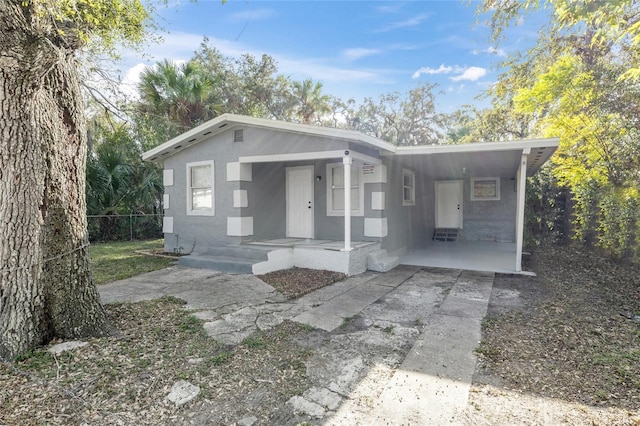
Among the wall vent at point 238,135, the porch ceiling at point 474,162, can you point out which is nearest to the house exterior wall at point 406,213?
the porch ceiling at point 474,162

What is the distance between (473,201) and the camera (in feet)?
40.3

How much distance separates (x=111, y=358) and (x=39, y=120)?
2250 millimetres

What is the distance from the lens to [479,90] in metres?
15.5

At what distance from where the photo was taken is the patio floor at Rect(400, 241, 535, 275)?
25.0ft

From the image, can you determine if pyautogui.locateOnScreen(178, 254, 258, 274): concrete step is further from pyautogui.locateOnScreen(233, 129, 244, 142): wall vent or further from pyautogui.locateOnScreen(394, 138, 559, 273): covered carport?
pyautogui.locateOnScreen(394, 138, 559, 273): covered carport

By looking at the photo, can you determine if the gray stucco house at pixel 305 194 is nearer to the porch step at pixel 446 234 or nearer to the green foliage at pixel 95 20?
the porch step at pixel 446 234

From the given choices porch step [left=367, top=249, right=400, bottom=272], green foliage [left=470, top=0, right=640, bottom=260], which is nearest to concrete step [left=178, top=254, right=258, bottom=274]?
porch step [left=367, top=249, right=400, bottom=272]

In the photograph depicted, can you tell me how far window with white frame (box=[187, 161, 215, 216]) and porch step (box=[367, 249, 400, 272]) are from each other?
12.4 feet

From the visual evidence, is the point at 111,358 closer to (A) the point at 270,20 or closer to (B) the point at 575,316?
(B) the point at 575,316

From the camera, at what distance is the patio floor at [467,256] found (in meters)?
7.63

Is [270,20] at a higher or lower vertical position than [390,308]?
higher

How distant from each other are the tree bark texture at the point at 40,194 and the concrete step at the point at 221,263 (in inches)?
126

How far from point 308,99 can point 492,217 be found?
13.2 metres

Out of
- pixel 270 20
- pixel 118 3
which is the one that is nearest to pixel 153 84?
pixel 270 20
